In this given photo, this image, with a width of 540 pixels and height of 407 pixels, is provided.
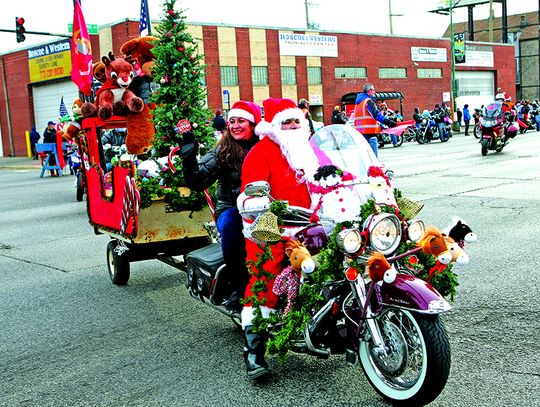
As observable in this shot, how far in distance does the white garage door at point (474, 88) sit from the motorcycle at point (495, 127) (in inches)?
1457

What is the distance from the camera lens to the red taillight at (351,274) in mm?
3544

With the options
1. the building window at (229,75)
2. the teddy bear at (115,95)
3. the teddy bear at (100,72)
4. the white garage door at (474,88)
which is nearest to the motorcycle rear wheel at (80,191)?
the teddy bear at (100,72)

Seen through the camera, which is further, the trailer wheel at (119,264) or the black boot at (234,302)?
the trailer wheel at (119,264)

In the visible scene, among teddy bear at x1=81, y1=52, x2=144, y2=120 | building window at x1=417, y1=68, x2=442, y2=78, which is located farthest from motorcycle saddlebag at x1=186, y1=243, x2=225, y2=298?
building window at x1=417, y1=68, x2=442, y2=78

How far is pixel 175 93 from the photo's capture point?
22.1ft

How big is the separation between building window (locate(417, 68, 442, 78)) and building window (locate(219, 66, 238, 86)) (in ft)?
60.0

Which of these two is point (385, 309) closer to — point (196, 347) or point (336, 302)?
point (336, 302)

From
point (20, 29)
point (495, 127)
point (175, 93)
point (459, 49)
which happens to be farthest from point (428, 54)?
point (175, 93)

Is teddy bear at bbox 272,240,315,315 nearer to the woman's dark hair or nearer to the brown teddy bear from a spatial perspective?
the woman's dark hair

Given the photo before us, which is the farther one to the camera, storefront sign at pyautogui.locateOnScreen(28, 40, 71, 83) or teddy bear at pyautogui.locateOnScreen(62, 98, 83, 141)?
storefront sign at pyautogui.locateOnScreen(28, 40, 71, 83)

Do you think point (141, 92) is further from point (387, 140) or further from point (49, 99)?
point (49, 99)

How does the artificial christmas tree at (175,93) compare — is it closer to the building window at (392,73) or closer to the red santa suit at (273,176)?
the red santa suit at (273,176)

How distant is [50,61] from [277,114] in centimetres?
3944

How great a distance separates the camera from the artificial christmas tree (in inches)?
263
